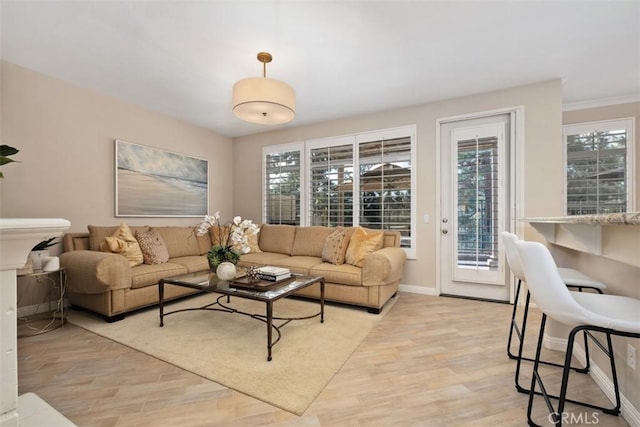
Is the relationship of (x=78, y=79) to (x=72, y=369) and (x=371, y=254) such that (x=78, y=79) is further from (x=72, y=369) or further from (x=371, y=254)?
(x=371, y=254)

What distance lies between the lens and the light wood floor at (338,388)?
4.89 feet

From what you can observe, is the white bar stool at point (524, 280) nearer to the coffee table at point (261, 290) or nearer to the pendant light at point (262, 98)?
the coffee table at point (261, 290)

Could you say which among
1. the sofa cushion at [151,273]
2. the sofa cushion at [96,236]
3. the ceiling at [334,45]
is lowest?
the sofa cushion at [151,273]

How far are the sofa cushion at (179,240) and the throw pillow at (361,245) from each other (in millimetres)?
2258

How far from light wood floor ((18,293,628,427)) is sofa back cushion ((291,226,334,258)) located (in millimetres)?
1772

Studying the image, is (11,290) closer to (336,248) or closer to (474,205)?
(336,248)

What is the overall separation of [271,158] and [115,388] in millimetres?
3940

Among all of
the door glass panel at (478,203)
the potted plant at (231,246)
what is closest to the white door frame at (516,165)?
the door glass panel at (478,203)

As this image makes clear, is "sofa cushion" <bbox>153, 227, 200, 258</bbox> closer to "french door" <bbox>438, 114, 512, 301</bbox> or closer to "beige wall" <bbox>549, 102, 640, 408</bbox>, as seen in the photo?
"french door" <bbox>438, 114, 512, 301</bbox>

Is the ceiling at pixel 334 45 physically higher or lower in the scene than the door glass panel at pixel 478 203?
higher

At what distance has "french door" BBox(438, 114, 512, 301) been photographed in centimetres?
346

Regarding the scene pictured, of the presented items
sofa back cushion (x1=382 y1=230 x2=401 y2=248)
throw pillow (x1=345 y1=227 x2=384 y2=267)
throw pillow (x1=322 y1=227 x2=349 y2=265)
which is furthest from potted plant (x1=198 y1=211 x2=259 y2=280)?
sofa back cushion (x1=382 y1=230 x2=401 y2=248)

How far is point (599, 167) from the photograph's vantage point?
3.72 m

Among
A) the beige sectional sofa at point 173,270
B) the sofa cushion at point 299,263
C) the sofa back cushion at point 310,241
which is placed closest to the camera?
the beige sectional sofa at point 173,270
